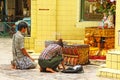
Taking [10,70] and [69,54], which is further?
[69,54]

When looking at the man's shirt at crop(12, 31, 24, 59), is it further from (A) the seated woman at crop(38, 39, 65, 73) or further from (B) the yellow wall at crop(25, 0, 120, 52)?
(B) the yellow wall at crop(25, 0, 120, 52)

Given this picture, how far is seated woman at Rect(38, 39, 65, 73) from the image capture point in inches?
471

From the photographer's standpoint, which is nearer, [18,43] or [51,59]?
[51,59]

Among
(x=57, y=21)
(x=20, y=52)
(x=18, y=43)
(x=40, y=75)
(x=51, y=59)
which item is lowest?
(x=40, y=75)

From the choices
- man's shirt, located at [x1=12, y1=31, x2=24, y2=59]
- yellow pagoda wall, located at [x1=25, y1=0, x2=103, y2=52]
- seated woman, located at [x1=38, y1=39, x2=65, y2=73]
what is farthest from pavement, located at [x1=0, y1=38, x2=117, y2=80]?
yellow pagoda wall, located at [x1=25, y1=0, x2=103, y2=52]

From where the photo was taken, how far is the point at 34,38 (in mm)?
15828

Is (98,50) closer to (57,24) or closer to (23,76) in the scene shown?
(57,24)

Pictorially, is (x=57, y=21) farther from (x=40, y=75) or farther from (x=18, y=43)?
(x=40, y=75)

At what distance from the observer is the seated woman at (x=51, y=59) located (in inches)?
471

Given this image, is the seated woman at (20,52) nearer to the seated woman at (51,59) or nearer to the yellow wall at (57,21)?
the seated woman at (51,59)

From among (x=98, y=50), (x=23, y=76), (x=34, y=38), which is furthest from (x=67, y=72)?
(x=34, y=38)

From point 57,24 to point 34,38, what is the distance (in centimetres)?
129

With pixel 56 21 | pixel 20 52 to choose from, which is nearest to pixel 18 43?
pixel 20 52

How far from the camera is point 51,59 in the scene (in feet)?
39.4
